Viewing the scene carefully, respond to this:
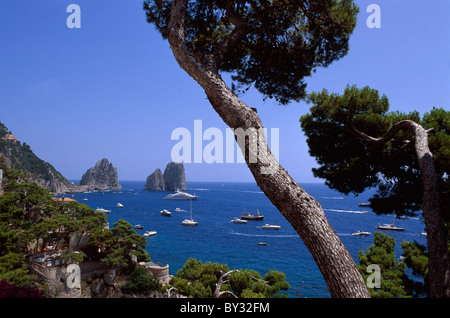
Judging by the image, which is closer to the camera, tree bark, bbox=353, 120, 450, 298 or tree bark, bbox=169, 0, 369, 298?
tree bark, bbox=169, 0, 369, 298

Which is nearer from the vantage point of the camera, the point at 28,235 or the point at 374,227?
the point at 28,235

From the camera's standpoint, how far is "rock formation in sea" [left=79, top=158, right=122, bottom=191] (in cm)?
10662

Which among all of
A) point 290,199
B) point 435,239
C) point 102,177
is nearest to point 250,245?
point 435,239

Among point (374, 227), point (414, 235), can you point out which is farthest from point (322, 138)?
point (374, 227)

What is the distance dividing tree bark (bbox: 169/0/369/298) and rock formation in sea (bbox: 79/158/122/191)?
4560 inches

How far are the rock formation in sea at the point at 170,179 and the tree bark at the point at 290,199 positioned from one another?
104545 mm

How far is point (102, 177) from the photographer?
109m

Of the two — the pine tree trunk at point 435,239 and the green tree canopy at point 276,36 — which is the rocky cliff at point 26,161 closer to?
the green tree canopy at point 276,36

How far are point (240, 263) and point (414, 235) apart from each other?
27953 millimetres

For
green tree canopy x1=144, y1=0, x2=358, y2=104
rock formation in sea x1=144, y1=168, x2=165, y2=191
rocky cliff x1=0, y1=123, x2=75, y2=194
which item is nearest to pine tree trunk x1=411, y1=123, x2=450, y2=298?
green tree canopy x1=144, y1=0, x2=358, y2=104

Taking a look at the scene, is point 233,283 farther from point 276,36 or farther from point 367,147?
point 276,36

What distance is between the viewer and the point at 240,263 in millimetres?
24078

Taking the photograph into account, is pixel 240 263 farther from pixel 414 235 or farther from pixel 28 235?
pixel 414 235

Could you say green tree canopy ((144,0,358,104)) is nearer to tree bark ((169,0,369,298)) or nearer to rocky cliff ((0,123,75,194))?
tree bark ((169,0,369,298))
